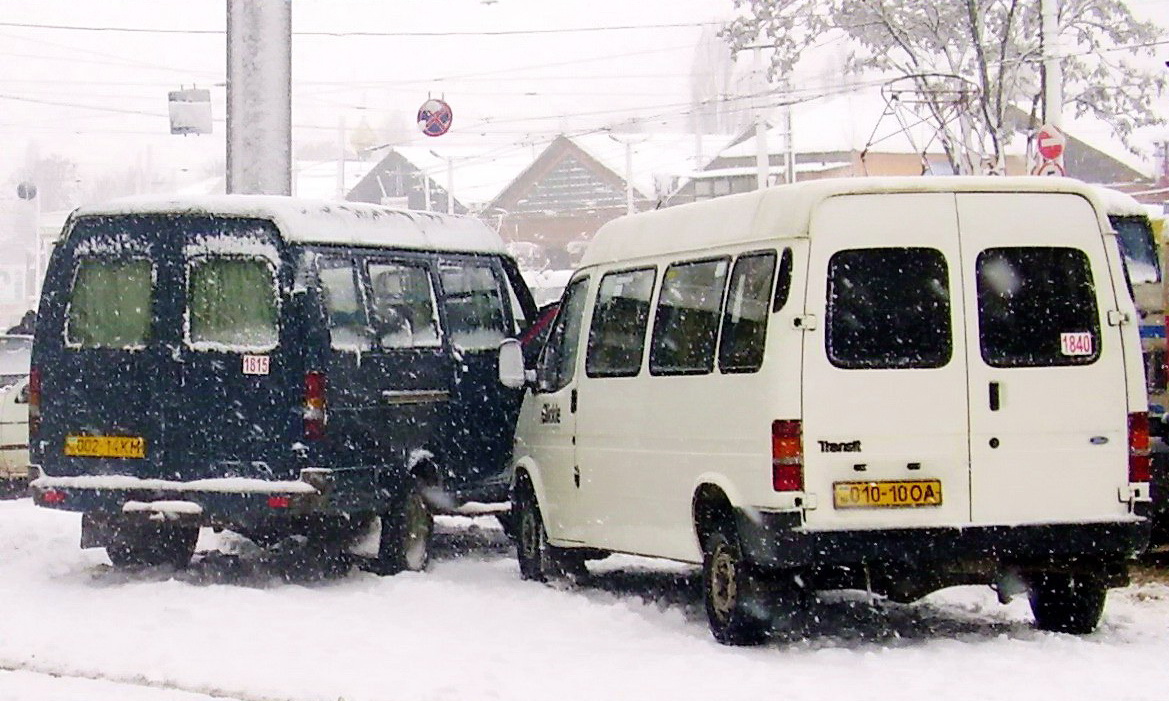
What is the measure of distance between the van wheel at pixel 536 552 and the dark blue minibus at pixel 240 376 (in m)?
0.81

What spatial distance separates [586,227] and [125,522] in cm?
6634

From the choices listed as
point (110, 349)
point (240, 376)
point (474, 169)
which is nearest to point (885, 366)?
point (240, 376)

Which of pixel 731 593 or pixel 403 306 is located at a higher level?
pixel 403 306

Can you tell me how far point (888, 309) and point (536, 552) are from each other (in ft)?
13.3

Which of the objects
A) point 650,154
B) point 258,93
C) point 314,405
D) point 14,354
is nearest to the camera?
point 314,405

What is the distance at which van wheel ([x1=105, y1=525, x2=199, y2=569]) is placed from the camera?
13891 millimetres

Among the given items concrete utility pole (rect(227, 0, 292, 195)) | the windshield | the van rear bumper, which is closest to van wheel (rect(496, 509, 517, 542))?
the van rear bumper

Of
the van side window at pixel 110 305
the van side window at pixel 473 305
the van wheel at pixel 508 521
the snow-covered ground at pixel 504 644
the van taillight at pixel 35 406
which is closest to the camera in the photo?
the snow-covered ground at pixel 504 644

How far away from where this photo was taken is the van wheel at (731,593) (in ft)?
32.1

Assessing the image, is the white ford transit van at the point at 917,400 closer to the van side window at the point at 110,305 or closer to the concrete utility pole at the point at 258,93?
the van side window at the point at 110,305

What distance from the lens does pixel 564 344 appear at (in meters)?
12.6

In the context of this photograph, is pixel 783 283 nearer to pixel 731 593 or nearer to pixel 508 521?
pixel 731 593

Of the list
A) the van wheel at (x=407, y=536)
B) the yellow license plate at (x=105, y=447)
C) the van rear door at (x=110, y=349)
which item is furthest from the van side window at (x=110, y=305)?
the van wheel at (x=407, y=536)

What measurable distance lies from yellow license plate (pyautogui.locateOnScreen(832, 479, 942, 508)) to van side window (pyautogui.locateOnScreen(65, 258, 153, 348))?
17.4 feet
